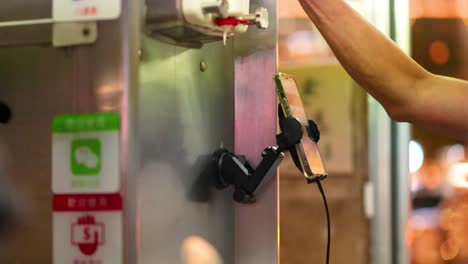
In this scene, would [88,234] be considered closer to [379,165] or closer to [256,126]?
[256,126]

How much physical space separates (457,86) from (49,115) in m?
0.62

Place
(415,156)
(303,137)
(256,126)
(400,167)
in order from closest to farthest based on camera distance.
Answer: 1. (303,137)
2. (256,126)
3. (400,167)
4. (415,156)

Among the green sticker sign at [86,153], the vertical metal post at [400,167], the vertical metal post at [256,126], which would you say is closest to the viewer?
the green sticker sign at [86,153]

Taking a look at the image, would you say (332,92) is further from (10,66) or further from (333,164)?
(10,66)

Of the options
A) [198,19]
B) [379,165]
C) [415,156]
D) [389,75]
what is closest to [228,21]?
[198,19]

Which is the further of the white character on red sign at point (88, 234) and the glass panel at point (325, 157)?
the glass panel at point (325, 157)

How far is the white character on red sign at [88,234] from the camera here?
858mm

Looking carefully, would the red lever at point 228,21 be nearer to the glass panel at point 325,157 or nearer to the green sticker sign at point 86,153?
the green sticker sign at point 86,153

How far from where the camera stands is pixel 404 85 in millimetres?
1107

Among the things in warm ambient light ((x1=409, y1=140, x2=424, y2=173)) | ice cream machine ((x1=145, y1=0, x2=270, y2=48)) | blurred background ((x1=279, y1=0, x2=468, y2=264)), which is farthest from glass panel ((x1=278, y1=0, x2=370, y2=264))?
ice cream machine ((x1=145, y1=0, x2=270, y2=48))

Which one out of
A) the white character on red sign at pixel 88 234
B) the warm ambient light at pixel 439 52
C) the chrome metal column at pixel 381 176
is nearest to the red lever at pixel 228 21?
the white character on red sign at pixel 88 234

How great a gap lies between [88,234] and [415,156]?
1.52m

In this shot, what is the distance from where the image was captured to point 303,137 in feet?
3.28

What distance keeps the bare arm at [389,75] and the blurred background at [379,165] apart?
0.99 meters
